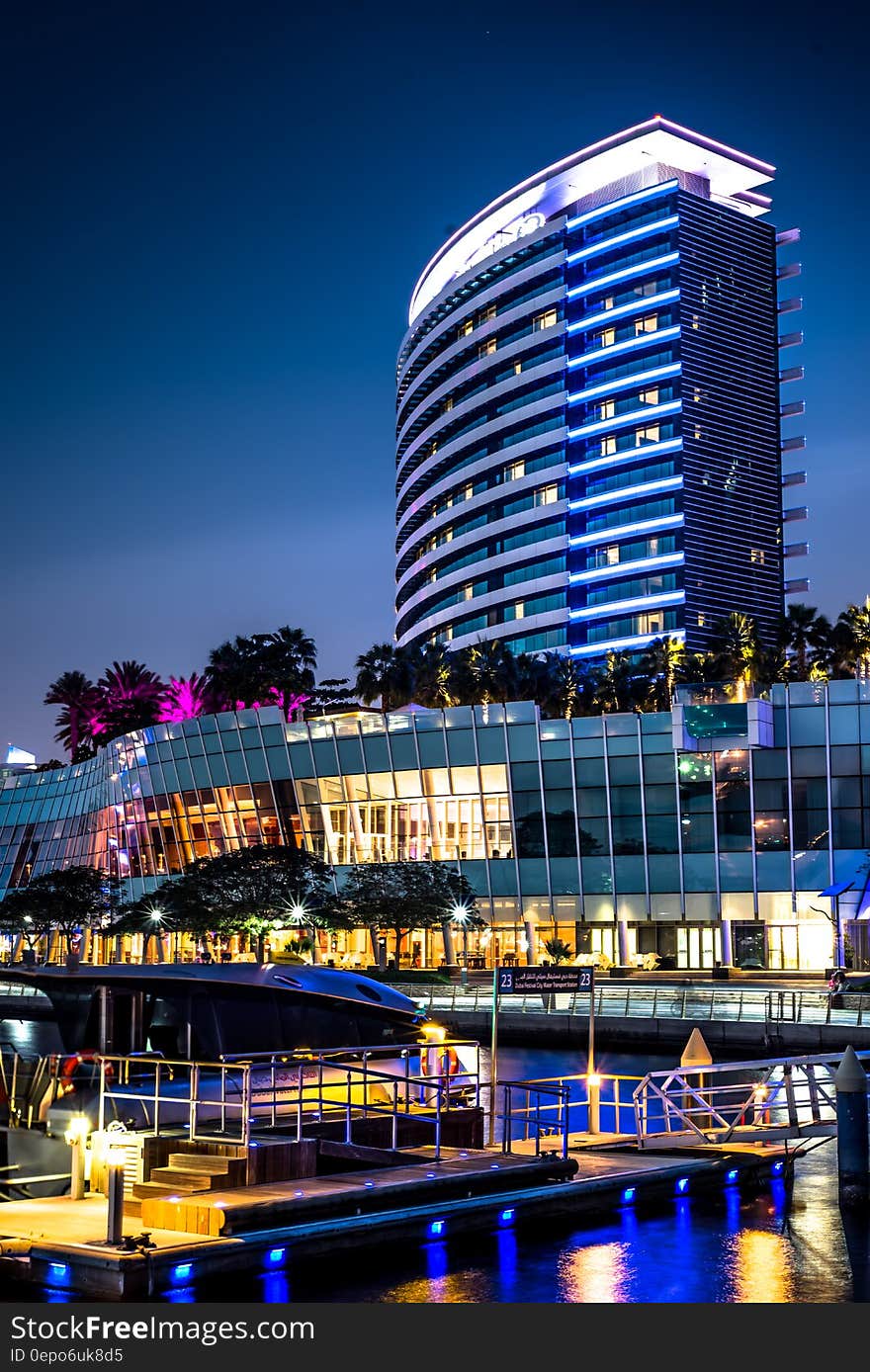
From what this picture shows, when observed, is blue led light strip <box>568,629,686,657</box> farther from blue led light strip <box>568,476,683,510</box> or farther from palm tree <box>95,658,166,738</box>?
palm tree <box>95,658,166,738</box>

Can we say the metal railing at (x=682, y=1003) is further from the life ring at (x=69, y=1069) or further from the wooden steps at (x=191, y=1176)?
Answer: the wooden steps at (x=191, y=1176)

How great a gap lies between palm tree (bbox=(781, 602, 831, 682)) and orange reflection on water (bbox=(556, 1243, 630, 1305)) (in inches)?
3896

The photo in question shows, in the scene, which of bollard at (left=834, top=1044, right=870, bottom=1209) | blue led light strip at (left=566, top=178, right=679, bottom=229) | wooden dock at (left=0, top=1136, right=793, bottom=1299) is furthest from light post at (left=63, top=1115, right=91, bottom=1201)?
blue led light strip at (left=566, top=178, right=679, bottom=229)

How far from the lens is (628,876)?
86812mm

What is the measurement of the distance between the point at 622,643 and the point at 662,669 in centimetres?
2959

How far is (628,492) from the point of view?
504 ft

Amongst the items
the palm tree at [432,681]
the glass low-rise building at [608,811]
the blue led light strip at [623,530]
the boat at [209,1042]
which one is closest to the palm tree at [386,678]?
the palm tree at [432,681]

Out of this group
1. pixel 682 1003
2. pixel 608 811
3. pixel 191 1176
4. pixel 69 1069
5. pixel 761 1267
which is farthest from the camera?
pixel 608 811

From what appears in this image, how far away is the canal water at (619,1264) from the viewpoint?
675 inches

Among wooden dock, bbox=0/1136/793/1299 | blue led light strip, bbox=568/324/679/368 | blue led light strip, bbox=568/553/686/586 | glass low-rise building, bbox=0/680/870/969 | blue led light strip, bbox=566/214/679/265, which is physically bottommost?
wooden dock, bbox=0/1136/793/1299

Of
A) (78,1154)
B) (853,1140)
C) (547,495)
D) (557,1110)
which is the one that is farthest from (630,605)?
(78,1154)

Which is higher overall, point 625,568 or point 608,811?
point 625,568

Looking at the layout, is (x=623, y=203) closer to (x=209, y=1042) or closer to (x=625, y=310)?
(x=625, y=310)

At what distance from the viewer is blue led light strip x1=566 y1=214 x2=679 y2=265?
513ft
